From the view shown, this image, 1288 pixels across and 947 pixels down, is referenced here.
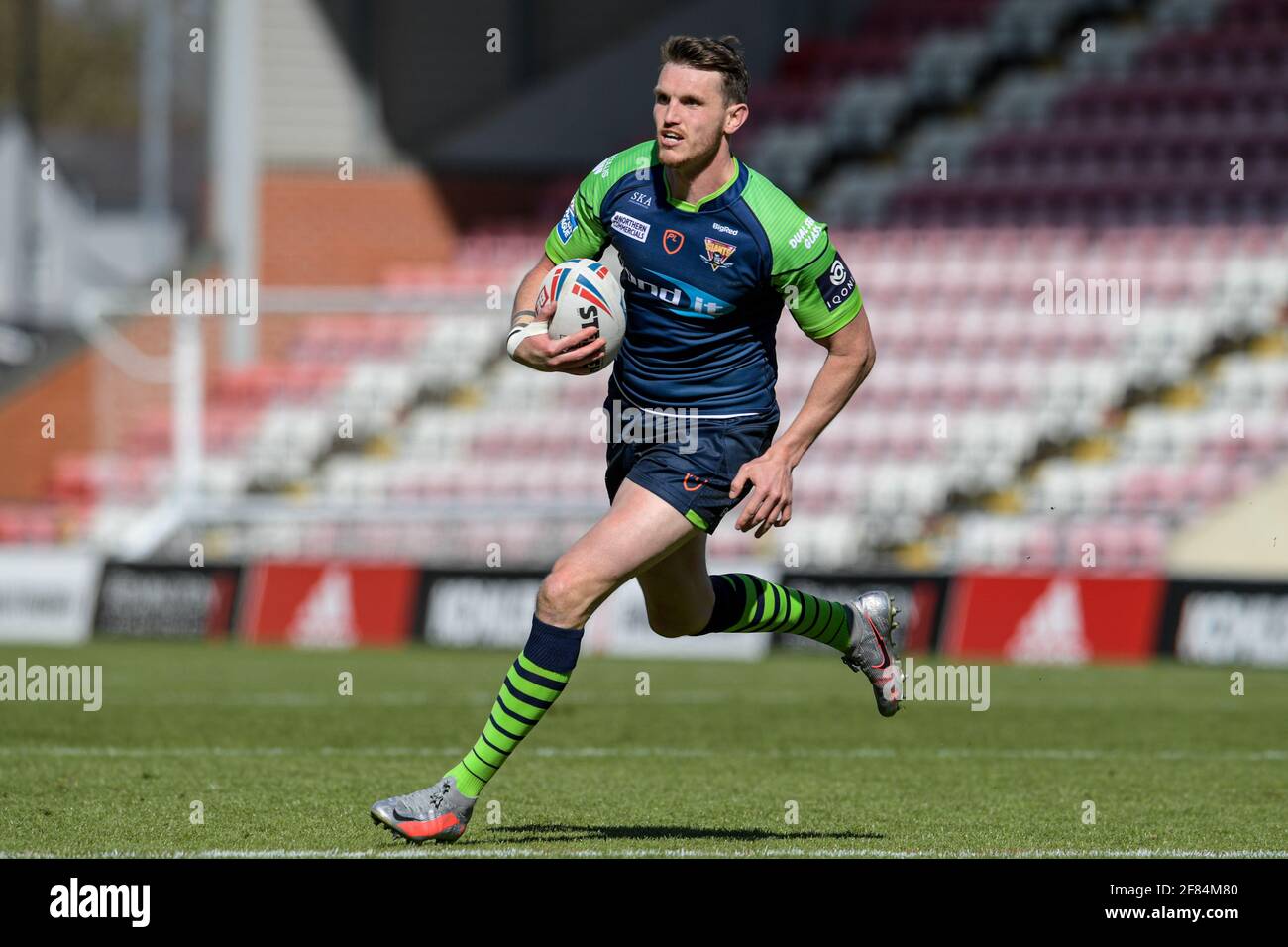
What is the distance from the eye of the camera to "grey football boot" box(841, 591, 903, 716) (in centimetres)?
858

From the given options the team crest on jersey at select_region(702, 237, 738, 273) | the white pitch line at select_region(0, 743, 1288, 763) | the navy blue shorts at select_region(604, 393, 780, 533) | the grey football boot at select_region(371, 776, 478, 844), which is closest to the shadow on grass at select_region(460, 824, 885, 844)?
the grey football boot at select_region(371, 776, 478, 844)

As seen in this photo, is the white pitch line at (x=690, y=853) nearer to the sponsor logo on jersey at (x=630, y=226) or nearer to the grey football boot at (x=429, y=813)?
the grey football boot at (x=429, y=813)

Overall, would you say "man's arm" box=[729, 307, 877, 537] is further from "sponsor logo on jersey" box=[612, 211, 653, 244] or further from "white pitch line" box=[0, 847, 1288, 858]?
"white pitch line" box=[0, 847, 1288, 858]

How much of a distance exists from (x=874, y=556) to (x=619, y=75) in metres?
10.4

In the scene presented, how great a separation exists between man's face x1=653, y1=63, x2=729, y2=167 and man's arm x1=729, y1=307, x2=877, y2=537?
0.76 meters

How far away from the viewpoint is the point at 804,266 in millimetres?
7461

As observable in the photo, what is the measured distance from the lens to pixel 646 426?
25.3 feet

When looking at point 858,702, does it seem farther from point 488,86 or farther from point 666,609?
point 488,86

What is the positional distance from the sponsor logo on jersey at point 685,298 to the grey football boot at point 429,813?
5.61 feet

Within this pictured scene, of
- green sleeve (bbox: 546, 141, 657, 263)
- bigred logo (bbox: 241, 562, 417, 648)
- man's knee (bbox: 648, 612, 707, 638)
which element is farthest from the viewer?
bigred logo (bbox: 241, 562, 417, 648)
